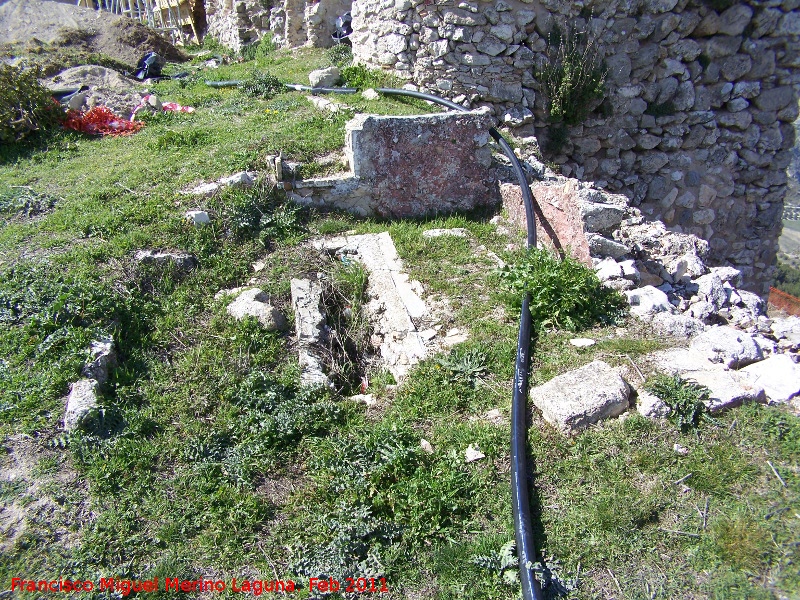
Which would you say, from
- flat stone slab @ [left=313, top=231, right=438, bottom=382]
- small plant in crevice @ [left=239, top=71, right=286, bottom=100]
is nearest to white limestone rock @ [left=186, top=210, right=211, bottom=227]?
flat stone slab @ [left=313, top=231, right=438, bottom=382]

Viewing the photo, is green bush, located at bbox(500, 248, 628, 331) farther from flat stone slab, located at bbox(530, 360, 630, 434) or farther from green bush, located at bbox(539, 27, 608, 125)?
green bush, located at bbox(539, 27, 608, 125)

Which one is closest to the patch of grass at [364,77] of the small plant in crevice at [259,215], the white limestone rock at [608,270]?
the small plant in crevice at [259,215]

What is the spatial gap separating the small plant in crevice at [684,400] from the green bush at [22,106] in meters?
8.25

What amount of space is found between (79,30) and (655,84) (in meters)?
11.5

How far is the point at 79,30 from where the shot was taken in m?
11.9

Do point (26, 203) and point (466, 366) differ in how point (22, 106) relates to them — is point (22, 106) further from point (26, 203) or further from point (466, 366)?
point (466, 366)

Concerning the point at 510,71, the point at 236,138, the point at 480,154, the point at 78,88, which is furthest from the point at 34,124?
the point at 510,71

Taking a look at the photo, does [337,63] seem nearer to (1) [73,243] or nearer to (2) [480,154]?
(2) [480,154]

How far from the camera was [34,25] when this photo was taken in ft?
39.9

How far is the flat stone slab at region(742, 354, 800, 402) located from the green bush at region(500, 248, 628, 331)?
1.02 metres

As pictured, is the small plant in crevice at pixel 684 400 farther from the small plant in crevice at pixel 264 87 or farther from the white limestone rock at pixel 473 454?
the small plant in crevice at pixel 264 87

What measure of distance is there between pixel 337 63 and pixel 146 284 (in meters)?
6.13

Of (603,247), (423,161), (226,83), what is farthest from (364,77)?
(603,247)

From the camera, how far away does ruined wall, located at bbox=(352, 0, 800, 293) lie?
766 cm
